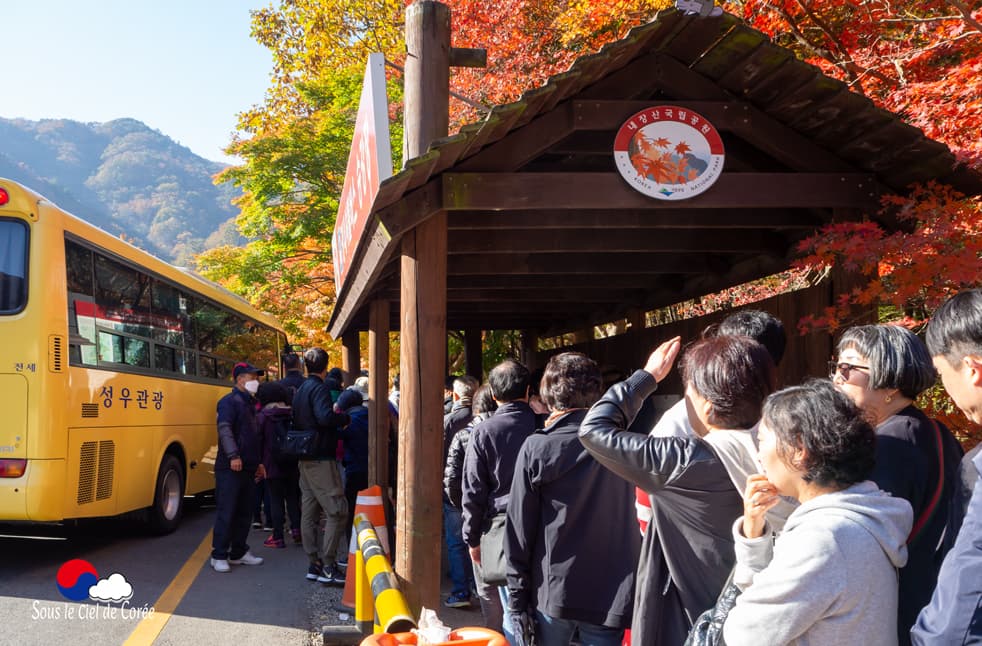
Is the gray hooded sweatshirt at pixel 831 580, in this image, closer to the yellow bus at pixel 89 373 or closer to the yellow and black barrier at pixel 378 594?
the yellow and black barrier at pixel 378 594

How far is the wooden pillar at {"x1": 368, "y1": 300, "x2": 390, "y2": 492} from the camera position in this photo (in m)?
7.70

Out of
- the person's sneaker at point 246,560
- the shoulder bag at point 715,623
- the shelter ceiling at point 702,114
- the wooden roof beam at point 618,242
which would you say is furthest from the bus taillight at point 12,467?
the shoulder bag at point 715,623

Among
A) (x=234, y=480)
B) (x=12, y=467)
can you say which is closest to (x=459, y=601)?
(x=234, y=480)

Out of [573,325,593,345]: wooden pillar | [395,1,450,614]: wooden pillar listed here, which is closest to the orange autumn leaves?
[395,1,450,614]: wooden pillar

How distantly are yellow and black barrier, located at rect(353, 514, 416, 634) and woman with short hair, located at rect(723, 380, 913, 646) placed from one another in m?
1.03

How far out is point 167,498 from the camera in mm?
9359

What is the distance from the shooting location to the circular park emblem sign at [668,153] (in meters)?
4.75

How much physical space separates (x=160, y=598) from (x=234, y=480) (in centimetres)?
127

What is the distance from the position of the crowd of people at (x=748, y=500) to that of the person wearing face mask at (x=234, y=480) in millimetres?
3663

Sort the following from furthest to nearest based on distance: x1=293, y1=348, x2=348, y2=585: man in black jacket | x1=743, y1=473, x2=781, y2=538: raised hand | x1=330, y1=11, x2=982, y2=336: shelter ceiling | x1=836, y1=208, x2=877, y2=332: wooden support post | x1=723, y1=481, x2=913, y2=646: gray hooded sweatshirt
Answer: x1=293, y1=348, x2=348, y2=585: man in black jacket, x1=836, y1=208, x2=877, y2=332: wooden support post, x1=330, y1=11, x2=982, y2=336: shelter ceiling, x1=743, y1=473, x2=781, y2=538: raised hand, x1=723, y1=481, x2=913, y2=646: gray hooded sweatshirt

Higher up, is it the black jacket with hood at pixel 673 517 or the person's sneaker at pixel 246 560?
the black jacket with hood at pixel 673 517

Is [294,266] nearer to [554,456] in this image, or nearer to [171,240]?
[554,456]

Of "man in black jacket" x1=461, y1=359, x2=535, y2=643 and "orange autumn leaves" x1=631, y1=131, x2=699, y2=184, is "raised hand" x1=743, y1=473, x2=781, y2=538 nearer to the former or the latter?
"man in black jacket" x1=461, y1=359, x2=535, y2=643

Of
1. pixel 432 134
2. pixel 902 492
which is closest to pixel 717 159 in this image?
pixel 432 134
